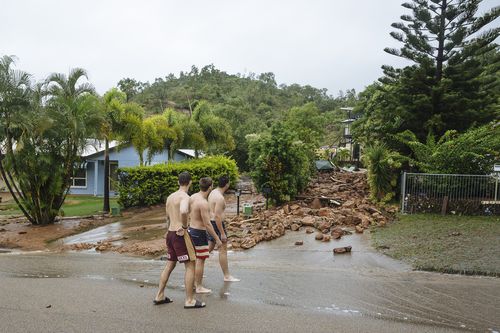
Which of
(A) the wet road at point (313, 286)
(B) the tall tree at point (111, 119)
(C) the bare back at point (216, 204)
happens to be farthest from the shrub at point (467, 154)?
(B) the tall tree at point (111, 119)

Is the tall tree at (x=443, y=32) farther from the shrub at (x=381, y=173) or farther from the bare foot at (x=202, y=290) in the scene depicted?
the bare foot at (x=202, y=290)

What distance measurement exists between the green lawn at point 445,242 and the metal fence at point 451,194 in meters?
0.52

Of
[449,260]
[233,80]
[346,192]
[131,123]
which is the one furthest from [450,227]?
[233,80]

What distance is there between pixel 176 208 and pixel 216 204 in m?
1.28

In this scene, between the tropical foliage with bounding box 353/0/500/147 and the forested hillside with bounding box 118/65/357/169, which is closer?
the tropical foliage with bounding box 353/0/500/147

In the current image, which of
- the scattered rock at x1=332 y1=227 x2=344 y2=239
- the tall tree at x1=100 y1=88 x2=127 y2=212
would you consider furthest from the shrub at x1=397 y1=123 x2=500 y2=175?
the tall tree at x1=100 y1=88 x2=127 y2=212

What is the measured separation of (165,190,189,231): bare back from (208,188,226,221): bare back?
1.18 meters

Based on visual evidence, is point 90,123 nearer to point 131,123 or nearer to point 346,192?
point 131,123

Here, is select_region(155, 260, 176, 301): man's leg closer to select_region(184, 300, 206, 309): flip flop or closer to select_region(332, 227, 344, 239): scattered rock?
select_region(184, 300, 206, 309): flip flop

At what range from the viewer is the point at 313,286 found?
7.36 metres

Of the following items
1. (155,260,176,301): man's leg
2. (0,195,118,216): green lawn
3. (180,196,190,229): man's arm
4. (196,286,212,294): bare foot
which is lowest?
(0,195,118,216): green lawn

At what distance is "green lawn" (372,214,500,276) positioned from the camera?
8.70 meters

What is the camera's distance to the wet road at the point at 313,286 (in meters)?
5.72

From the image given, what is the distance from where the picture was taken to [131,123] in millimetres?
20125
